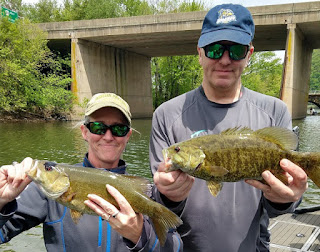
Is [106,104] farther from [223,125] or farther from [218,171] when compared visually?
[218,171]

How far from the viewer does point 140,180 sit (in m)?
2.73

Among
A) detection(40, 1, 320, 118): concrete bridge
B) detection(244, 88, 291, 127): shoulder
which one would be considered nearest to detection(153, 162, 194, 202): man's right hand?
detection(244, 88, 291, 127): shoulder

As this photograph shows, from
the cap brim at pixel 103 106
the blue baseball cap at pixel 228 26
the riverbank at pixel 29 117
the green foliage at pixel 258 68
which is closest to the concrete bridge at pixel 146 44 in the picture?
the riverbank at pixel 29 117

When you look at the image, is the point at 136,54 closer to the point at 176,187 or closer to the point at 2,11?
the point at 2,11

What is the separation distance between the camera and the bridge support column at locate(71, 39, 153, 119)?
3525cm

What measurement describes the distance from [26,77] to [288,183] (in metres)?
36.4

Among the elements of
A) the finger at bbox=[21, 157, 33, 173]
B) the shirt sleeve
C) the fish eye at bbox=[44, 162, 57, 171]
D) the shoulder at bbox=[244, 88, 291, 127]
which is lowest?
the shirt sleeve

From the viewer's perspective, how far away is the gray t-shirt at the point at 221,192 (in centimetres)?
276

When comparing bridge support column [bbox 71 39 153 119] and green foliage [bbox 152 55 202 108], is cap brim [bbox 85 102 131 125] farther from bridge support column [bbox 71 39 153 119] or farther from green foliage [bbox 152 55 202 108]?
green foliage [bbox 152 55 202 108]

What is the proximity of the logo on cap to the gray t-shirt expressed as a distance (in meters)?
0.69

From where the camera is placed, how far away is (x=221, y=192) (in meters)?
2.80

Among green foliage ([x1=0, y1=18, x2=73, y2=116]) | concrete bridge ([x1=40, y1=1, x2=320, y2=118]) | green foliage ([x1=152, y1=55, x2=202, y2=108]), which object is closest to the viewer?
concrete bridge ([x1=40, y1=1, x2=320, y2=118])

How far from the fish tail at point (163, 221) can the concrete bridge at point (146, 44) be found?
1141 inches

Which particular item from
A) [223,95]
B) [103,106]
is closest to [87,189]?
[103,106]
